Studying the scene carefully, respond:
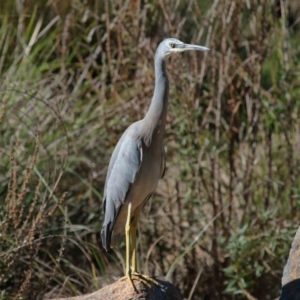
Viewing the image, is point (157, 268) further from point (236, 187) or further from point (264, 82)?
point (264, 82)

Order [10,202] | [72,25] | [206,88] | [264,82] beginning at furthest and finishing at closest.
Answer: [264,82] < [72,25] < [206,88] < [10,202]

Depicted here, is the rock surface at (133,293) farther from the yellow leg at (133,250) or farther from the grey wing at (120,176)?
the grey wing at (120,176)

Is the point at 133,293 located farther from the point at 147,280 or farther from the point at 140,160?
the point at 140,160

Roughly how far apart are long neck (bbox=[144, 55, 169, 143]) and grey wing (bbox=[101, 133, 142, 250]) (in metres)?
0.10

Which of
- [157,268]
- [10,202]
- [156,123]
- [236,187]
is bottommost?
[157,268]

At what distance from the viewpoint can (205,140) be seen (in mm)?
6355

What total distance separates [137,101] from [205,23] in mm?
808

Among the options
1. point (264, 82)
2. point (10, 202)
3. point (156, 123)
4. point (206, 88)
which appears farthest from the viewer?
point (264, 82)

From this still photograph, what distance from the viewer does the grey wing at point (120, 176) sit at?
4.57 metres

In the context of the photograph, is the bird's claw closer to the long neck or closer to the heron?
the heron

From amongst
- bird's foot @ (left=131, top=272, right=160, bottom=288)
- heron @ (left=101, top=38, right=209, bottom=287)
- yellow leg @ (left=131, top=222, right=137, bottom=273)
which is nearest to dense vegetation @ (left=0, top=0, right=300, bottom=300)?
yellow leg @ (left=131, top=222, right=137, bottom=273)

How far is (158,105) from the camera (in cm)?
455

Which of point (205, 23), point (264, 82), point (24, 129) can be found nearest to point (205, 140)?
point (205, 23)

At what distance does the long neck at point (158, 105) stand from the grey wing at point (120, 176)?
0.32 ft
